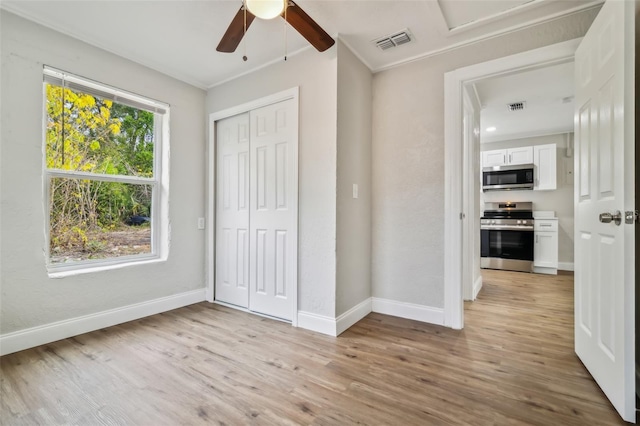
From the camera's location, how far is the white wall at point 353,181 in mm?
2504

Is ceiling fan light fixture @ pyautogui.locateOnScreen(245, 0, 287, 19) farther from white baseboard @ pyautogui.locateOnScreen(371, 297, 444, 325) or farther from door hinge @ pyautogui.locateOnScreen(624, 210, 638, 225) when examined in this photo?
white baseboard @ pyautogui.locateOnScreen(371, 297, 444, 325)

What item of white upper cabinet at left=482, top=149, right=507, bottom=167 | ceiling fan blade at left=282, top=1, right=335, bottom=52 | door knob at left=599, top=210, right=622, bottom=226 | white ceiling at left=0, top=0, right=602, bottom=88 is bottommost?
door knob at left=599, top=210, right=622, bottom=226

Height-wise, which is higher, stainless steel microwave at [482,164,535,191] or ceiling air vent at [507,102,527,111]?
ceiling air vent at [507,102,527,111]


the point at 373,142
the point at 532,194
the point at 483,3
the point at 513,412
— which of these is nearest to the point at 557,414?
the point at 513,412

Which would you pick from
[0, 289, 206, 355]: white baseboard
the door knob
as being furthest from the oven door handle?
[0, 289, 206, 355]: white baseboard

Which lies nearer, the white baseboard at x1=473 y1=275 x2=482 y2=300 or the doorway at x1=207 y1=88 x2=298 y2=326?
the doorway at x1=207 y1=88 x2=298 y2=326

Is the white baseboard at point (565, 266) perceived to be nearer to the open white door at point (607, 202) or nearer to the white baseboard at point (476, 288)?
the white baseboard at point (476, 288)

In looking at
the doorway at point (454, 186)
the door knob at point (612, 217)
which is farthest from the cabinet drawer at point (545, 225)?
the door knob at point (612, 217)

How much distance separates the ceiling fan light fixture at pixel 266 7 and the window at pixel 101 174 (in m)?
1.95

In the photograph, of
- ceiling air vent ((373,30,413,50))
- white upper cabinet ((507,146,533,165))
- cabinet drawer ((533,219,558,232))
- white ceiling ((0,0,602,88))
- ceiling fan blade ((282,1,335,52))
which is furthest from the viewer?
white upper cabinet ((507,146,533,165))

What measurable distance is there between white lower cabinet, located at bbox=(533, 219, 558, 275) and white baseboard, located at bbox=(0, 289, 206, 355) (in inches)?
217

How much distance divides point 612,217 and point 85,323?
3788 millimetres

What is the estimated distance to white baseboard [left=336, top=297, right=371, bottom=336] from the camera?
8.05ft

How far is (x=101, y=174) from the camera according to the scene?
2.68 metres
